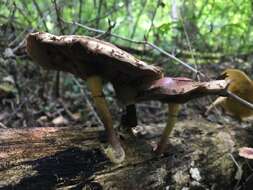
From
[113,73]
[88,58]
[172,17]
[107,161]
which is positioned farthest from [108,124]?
[172,17]

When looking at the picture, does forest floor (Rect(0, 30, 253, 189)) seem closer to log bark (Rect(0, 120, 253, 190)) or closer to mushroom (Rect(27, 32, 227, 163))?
log bark (Rect(0, 120, 253, 190))

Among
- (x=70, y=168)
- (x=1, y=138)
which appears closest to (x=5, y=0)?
(x=1, y=138)

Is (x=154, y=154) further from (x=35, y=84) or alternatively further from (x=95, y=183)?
(x=35, y=84)

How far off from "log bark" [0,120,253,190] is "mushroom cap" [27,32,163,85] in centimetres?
39

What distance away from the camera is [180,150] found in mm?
2307

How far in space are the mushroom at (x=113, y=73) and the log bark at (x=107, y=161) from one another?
0.32 ft

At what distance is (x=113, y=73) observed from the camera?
1924 millimetres

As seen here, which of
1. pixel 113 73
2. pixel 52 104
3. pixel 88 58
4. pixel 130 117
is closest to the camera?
pixel 88 58

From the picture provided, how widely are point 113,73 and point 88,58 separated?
199 mm

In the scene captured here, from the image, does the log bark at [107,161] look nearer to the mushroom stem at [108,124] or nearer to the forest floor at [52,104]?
the mushroom stem at [108,124]

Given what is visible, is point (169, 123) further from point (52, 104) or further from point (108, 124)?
point (52, 104)

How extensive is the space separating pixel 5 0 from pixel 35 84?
3.40 feet

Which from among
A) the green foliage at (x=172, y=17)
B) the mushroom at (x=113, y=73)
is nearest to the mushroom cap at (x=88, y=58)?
the mushroom at (x=113, y=73)

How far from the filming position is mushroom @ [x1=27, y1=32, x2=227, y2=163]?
1.66 metres
